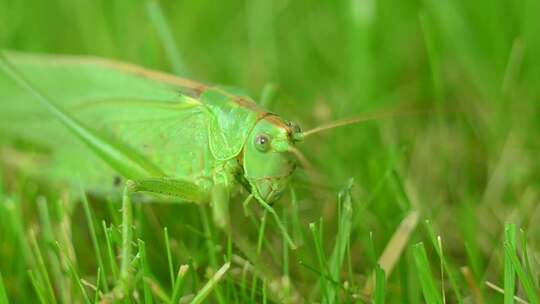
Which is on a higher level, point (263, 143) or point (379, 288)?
point (263, 143)

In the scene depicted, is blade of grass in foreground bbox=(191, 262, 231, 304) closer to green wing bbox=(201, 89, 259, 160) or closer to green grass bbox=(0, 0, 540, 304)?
green grass bbox=(0, 0, 540, 304)

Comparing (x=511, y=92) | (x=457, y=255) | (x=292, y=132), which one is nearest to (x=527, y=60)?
(x=511, y=92)

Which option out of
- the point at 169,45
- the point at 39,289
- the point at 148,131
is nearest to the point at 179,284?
the point at 39,289

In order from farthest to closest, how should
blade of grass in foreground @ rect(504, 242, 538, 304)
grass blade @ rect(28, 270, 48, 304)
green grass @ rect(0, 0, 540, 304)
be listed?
green grass @ rect(0, 0, 540, 304) < grass blade @ rect(28, 270, 48, 304) < blade of grass in foreground @ rect(504, 242, 538, 304)

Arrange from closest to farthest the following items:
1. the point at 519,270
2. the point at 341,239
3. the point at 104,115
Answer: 1. the point at 519,270
2. the point at 341,239
3. the point at 104,115

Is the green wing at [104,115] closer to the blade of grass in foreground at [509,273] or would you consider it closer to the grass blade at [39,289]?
the grass blade at [39,289]

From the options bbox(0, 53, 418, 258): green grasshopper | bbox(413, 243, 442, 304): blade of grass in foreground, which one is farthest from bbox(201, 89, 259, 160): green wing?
bbox(413, 243, 442, 304): blade of grass in foreground

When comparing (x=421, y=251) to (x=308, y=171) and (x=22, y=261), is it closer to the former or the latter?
(x=308, y=171)

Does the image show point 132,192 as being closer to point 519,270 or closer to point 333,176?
point 333,176
